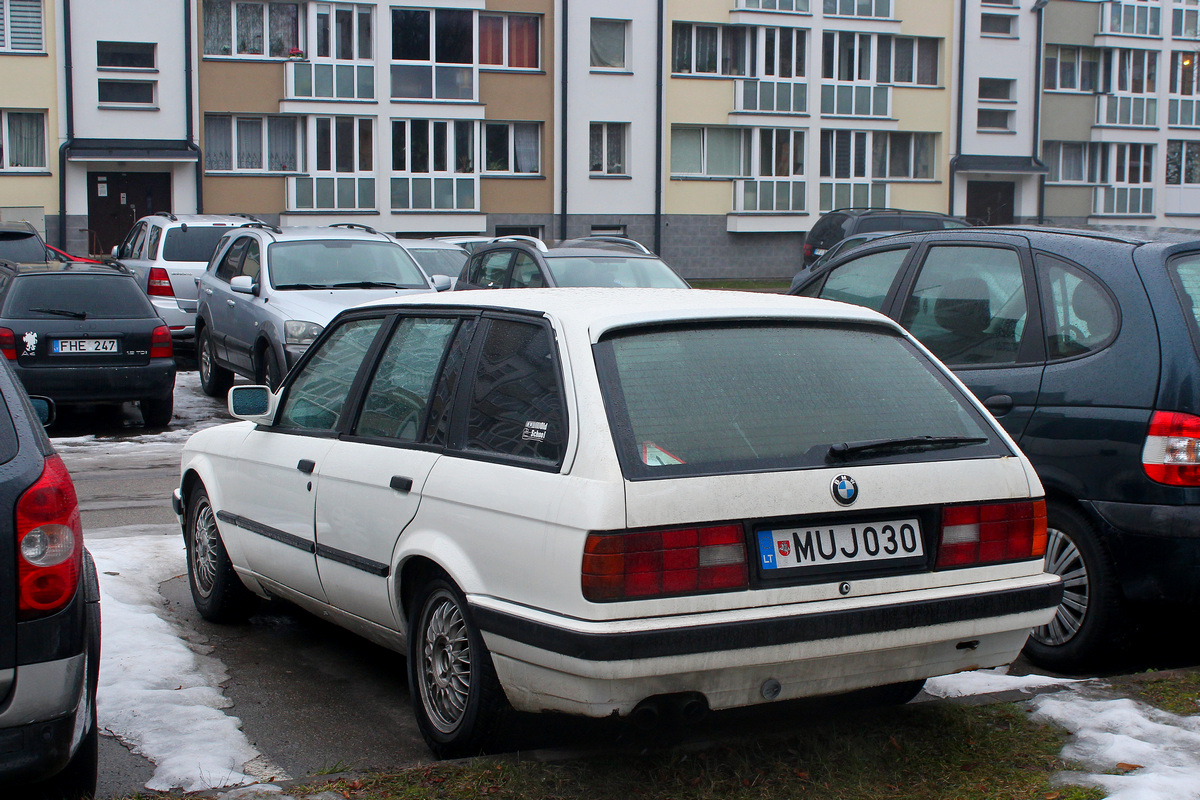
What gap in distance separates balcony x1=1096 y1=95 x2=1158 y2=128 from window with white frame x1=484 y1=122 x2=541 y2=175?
21269 millimetres

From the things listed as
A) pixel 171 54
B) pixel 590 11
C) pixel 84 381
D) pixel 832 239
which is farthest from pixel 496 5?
pixel 84 381

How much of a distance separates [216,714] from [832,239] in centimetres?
2254

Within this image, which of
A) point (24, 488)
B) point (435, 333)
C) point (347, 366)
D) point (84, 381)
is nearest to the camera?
point (24, 488)

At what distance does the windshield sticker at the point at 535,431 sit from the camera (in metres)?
3.95

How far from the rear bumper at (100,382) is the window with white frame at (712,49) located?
101ft

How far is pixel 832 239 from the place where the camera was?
26.2 meters

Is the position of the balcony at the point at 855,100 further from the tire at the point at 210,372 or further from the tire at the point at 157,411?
the tire at the point at 157,411

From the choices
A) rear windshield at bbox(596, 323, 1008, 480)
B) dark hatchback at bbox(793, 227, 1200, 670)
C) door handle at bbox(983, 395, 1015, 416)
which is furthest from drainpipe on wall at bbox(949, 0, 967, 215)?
rear windshield at bbox(596, 323, 1008, 480)

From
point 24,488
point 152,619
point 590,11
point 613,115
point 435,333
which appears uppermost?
point 590,11

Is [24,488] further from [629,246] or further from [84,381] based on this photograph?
[629,246]

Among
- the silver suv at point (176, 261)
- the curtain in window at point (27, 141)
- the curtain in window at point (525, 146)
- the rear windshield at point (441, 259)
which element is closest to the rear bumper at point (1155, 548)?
the silver suv at point (176, 261)

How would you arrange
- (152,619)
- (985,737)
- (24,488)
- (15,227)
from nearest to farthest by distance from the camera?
(24,488) → (985,737) → (152,619) → (15,227)

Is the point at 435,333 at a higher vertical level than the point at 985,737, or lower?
higher

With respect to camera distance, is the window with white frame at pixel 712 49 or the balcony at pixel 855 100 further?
the balcony at pixel 855 100
